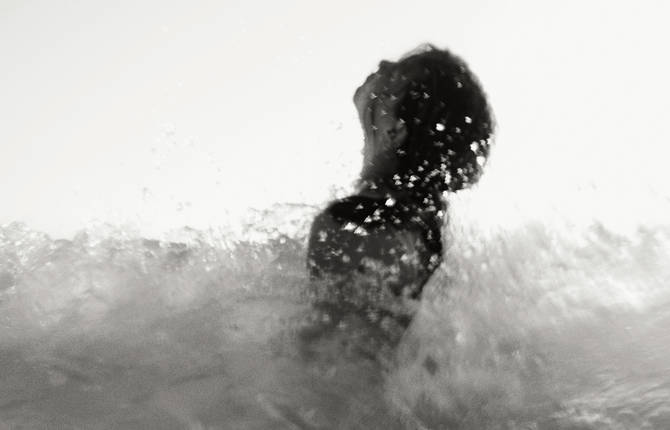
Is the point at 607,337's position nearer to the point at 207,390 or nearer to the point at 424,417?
the point at 424,417

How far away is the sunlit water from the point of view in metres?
3.07

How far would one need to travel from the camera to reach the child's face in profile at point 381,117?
8.86ft

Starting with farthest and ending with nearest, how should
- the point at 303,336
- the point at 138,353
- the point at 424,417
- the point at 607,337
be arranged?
the point at 607,337, the point at 138,353, the point at 303,336, the point at 424,417

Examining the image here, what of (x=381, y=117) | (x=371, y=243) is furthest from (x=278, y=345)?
(x=381, y=117)

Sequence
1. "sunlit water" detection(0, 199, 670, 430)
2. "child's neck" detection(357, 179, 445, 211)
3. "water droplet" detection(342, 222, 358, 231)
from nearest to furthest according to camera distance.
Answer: "water droplet" detection(342, 222, 358, 231)
"child's neck" detection(357, 179, 445, 211)
"sunlit water" detection(0, 199, 670, 430)

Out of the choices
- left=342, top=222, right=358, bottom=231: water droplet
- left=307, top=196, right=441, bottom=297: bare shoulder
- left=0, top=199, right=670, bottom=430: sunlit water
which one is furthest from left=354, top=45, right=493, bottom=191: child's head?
left=0, top=199, right=670, bottom=430: sunlit water

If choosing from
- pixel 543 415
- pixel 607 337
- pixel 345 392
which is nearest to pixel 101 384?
pixel 345 392

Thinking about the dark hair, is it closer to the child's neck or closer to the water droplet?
the child's neck

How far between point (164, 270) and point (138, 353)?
3.90 ft

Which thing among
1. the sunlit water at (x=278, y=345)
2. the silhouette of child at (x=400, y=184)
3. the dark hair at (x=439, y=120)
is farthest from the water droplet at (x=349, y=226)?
the sunlit water at (x=278, y=345)

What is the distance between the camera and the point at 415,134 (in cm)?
270

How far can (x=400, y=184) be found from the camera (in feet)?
8.79

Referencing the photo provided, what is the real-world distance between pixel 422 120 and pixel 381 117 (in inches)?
8.1

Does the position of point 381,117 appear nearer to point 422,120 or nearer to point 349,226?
point 422,120
